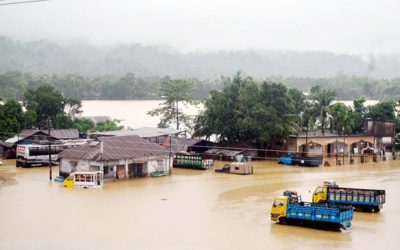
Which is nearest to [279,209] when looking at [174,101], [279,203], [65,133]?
[279,203]

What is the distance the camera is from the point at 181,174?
4366 centimetres

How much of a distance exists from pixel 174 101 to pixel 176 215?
40.1 meters

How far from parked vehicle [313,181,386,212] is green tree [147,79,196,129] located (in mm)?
37807

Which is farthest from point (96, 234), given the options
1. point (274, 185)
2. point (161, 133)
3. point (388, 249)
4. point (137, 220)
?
point (161, 133)

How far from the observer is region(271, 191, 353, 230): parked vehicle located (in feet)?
79.6

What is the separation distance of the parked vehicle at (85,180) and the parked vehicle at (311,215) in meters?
14.2

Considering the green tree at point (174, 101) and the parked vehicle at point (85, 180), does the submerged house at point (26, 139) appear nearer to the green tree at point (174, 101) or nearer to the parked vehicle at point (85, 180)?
the green tree at point (174, 101)

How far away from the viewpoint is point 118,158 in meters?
39.2

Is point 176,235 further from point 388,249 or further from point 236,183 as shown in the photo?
point 236,183

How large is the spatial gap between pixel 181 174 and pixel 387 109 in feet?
89.1

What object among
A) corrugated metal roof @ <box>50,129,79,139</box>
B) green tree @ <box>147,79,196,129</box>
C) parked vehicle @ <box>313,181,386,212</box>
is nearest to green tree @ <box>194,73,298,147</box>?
green tree @ <box>147,79,196,129</box>

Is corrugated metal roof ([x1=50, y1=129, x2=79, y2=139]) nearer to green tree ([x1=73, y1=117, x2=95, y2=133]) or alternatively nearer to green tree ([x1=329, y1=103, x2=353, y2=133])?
green tree ([x1=73, y1=117, x2=95, y2=133])

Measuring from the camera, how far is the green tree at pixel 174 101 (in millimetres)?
66375

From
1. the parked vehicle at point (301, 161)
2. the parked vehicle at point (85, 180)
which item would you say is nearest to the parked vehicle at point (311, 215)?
the parked vehicle at point (85, 180)
